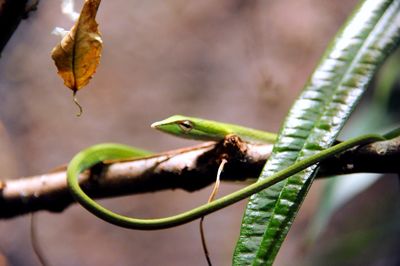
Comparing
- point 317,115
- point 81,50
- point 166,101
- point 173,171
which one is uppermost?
point 81,50

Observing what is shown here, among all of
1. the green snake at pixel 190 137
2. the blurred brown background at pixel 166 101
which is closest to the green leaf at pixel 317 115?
the green snake at pixel 190 137

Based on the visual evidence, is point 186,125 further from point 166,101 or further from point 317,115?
point 166,101

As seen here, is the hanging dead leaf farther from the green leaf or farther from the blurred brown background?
the blurred brown background

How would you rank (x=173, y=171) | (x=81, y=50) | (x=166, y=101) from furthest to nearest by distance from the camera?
(x=166, y=101), (x=173, y=171), (x=81, y=50)

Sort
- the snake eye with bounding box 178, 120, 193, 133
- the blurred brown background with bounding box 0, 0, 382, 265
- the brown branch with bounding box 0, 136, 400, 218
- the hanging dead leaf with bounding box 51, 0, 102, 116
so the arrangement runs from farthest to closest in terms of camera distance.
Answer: the blurred brown background with bounding box 0, 0, 382, 265 < the snake eye with bounding box 178, 120, 193, 133 < the brown branch with bounding box 0, 136, 400, 218 < the hanging dead leaf with bounding box 51, 0, 102, 116

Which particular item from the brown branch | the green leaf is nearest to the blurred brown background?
the brown branch

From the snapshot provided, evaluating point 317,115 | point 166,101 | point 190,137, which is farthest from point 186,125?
point 166,101
